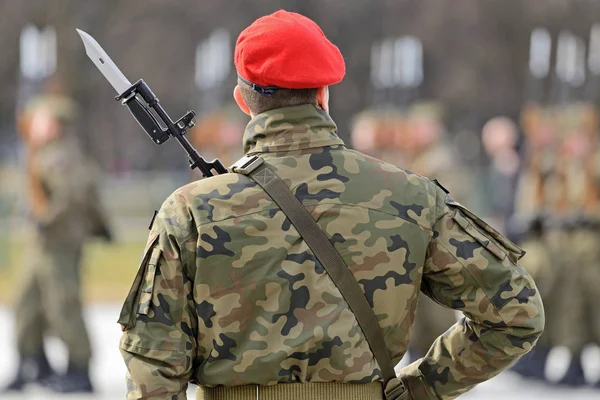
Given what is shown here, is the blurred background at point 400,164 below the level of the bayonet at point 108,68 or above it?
below

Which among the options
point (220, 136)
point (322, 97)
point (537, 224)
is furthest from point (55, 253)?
point (322, 97)

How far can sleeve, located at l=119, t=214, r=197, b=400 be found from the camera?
130 inches

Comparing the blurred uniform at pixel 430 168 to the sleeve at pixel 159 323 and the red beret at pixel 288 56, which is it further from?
the sleeve at pixel 159 323

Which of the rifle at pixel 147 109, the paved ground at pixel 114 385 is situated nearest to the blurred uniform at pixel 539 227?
the paved ground at pixel 114 385

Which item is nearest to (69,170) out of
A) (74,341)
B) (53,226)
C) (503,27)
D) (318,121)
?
(53,226)

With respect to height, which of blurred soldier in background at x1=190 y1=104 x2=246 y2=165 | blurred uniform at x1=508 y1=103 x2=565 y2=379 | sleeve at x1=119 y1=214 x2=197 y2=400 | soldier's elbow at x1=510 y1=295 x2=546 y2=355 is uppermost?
sleeve at x1=119 y1=214 x2=197 y2=400

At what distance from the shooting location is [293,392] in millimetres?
3400

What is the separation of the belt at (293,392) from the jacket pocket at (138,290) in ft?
0.85

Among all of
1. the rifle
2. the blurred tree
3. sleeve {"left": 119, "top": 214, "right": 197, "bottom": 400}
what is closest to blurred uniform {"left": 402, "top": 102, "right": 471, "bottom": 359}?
the rifle

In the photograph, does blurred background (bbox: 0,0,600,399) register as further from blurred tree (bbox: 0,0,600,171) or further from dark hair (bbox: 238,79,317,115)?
dark hair (bbox: 238,79,317,115)

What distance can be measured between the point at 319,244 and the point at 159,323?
0.40 meters

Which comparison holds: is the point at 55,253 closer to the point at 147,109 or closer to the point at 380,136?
the point at 380,136

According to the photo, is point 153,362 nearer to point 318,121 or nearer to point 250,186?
point 250,186

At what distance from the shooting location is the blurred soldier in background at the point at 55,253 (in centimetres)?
1032
